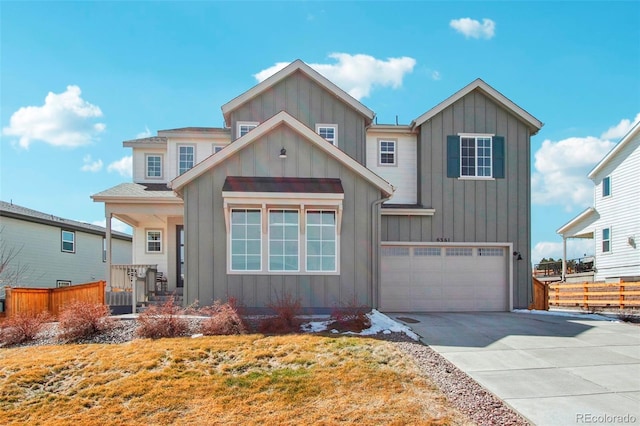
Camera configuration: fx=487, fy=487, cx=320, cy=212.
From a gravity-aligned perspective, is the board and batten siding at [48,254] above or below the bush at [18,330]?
above

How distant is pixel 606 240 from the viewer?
2456 centimetres

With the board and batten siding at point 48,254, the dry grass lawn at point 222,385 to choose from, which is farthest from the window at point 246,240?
the board and batten siding at point 48,254

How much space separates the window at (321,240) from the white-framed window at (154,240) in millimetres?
7805

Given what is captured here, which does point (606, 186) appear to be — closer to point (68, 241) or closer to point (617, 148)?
point (617, 148)

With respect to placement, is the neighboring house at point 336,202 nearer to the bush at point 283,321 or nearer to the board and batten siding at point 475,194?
the board and batten siding at point 475,194

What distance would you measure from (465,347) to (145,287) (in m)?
9.92

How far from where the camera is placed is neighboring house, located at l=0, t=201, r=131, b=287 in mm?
21172

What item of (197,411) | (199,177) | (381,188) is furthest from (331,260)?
(197,411)

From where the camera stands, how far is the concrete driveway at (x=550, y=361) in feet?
21.7

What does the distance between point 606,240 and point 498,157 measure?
1197 cm

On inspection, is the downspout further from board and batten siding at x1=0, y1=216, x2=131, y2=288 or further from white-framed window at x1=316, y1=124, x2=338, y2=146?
board and batten siding at x1=0, y1=216, x2=131, y2=288

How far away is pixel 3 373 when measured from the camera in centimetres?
836

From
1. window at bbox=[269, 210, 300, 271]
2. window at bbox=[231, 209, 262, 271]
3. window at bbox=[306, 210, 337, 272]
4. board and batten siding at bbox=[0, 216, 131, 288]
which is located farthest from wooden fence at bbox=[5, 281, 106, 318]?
board and batten siding at bbox=[0, 216, 131, 288]

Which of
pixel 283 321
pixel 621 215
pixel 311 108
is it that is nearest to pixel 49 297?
pixel 283 321
